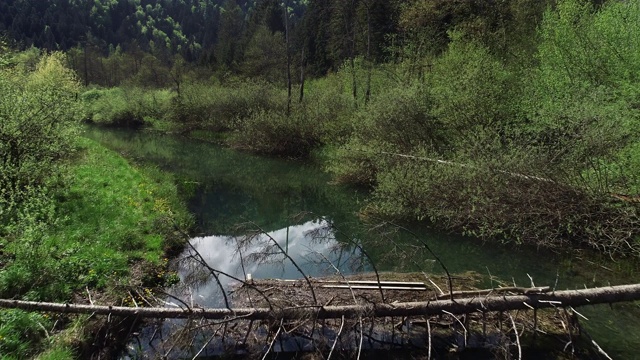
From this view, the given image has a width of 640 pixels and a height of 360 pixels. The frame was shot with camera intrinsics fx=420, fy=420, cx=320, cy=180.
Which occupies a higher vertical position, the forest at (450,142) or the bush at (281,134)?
the forest at (450,142)

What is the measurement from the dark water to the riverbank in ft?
4.62

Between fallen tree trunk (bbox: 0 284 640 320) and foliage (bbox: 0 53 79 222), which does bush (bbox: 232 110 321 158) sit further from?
fallen tree trunk (bbox: 0 284 640 320)

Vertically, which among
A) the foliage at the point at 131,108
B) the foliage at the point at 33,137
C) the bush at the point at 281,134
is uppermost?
the foliage at the point at 33,137

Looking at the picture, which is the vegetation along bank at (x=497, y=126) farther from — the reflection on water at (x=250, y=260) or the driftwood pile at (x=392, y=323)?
the driftwood pile at (x=392, y=323)

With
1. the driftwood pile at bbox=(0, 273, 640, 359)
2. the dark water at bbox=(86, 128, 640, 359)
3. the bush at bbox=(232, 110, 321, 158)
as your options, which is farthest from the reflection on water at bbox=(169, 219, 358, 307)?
the bush at bbox=(232, 110, 321, 158)

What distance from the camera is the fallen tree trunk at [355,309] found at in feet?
25.6

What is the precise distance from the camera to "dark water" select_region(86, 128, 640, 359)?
1043 cm

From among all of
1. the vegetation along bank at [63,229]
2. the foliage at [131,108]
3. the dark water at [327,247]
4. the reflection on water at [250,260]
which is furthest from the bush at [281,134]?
the foliage at [131,108]

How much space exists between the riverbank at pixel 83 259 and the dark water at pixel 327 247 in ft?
4.62

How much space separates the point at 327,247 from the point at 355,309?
737cm

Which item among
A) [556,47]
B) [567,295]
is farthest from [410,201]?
[556,47]

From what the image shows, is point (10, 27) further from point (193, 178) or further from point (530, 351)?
point (530, 351)

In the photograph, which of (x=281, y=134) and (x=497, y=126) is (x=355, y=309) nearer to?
(x=497, y=126)

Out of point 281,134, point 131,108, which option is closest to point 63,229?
point 281,134
